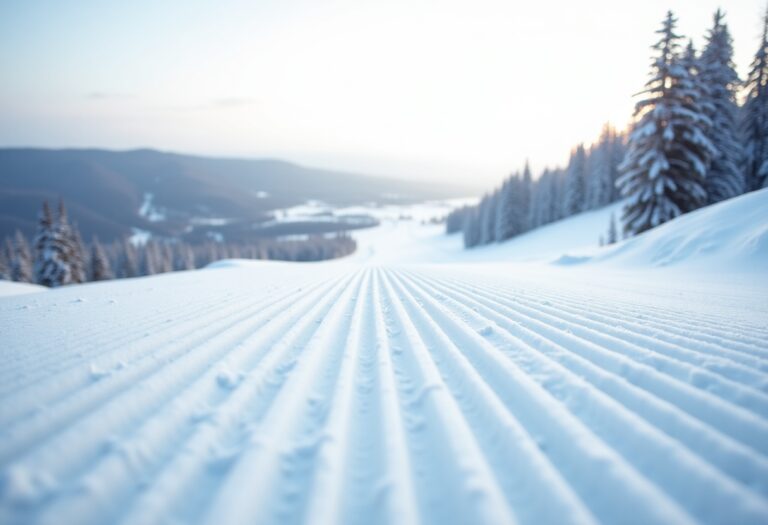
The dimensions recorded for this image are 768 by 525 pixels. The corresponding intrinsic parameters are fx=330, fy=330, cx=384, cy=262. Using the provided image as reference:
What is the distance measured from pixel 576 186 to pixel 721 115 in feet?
83.5

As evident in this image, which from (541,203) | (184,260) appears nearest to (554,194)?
(541,203)

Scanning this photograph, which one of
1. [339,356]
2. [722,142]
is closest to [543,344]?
[339,356]

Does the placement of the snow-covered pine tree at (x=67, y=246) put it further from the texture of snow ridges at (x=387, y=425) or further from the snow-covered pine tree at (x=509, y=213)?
the snow-covered pine tree at (x=509, y=213)

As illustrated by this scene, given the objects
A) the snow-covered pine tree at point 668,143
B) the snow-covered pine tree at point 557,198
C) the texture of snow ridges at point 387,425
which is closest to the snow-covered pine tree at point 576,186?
the snow-covered pine tree at point 557,198

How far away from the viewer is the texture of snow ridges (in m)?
1.46

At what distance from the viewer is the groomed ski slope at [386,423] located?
146cm

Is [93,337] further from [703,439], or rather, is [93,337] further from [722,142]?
[722,142]

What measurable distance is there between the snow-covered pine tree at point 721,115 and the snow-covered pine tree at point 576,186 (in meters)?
23.1

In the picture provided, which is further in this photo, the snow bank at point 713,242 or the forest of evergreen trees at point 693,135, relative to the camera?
the forest of evergreen trees at point 693,135

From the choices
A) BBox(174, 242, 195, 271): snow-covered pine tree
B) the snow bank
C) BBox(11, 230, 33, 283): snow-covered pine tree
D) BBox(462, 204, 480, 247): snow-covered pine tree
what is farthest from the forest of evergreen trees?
BBox(174, 242, 195, 271): snow-covered pine tree

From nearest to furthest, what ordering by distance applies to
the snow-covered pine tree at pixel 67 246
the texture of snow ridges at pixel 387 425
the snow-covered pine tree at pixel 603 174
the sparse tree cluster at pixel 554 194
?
the texture of snow ridges at pixel 387 425 → the snow-covered pine tree at pixel 67 246 → the snow-covered pine tree at pixel 603 174 → the sparse tree cluster at pixel 554 194

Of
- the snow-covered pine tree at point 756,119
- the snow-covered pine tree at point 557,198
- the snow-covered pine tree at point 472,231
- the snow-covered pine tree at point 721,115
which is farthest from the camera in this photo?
the snow-covered pine tree at point 472,231

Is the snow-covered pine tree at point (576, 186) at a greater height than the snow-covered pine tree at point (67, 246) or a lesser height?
greater

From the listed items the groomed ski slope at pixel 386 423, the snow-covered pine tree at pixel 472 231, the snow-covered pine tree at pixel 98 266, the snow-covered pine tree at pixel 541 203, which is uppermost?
the snow-covered pine tree at pixel 541 203
